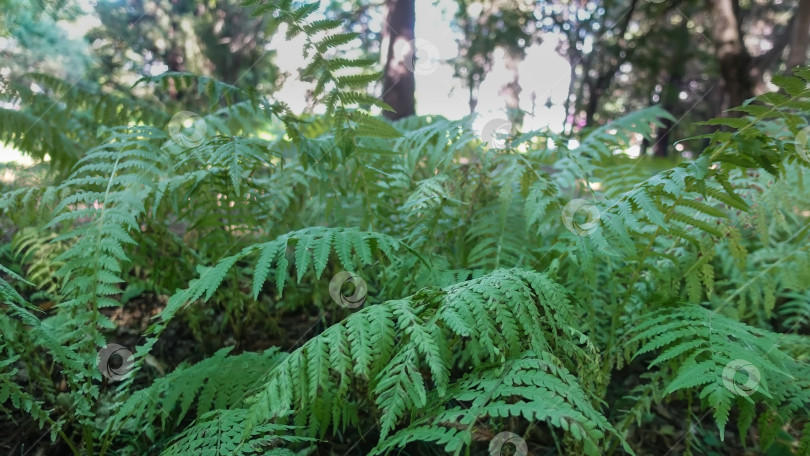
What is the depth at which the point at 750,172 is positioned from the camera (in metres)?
1.78

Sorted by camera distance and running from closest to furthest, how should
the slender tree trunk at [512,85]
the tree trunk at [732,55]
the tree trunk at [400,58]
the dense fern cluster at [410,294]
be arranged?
the dense fern cluster at [410,294]
the tree trunk at [732,55]
the tree trunk at [400,58]
the slender tree trunk at [512,85]

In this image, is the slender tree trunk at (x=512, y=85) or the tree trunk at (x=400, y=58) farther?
the slender tree trunk at (x=512, y=85)

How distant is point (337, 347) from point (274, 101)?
3.13 feet

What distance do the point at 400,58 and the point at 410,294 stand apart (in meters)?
4.25

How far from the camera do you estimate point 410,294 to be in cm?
131

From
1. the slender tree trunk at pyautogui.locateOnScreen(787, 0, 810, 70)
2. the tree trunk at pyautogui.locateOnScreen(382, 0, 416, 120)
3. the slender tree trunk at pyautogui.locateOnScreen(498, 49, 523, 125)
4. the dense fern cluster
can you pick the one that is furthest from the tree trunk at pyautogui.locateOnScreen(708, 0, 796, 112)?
the slender tree trunk at pyautogui.locateOnScreen(498, 49, 523, 125)

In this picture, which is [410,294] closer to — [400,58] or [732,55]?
[732,55]

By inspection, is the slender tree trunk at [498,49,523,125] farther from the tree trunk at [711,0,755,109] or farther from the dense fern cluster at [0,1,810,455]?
the dense fern cluster at [0,1,810,455]

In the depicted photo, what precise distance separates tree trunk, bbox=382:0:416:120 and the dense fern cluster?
9.52ft

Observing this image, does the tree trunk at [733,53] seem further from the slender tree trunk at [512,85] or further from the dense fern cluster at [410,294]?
the slender tree trunk at [512,85]

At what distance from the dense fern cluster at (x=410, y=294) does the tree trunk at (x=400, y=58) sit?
2903 millimetres

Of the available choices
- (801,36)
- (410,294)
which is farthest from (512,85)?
(410,294)

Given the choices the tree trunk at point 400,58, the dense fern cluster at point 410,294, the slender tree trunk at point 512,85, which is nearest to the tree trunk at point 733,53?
the dense fern cluster at point 410,294

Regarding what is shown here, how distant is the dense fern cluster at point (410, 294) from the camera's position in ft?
3.00
